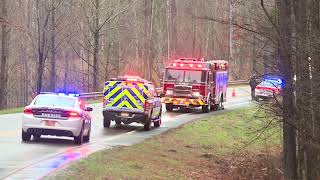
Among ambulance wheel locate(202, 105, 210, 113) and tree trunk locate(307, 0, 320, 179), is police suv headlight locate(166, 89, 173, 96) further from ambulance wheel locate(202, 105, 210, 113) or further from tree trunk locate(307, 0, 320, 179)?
tree trunk locate(307, 0, 320, 179)

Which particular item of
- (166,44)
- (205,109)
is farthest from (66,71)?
(205,109)

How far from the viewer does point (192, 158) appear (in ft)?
63.6

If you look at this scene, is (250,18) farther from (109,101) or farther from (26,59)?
(26,59)

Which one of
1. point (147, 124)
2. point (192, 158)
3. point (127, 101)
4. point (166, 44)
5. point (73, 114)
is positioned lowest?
point (192, 158)

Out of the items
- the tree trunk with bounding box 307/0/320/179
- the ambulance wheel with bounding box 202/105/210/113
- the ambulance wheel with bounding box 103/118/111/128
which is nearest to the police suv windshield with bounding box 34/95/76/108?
the ambulance wheel with bounding box 103/118/111/128

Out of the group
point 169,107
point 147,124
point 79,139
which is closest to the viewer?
point 79,139

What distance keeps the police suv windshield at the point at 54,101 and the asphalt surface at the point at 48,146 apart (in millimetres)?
1210

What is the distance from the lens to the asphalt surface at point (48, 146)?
12758 millimetres

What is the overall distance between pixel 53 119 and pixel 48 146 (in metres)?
0.84

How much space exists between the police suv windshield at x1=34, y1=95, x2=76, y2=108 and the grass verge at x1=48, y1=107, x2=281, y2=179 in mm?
2241

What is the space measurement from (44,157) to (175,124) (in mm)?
13735

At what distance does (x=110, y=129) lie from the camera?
24547 millimetres

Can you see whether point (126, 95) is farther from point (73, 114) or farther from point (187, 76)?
point (187, 76)

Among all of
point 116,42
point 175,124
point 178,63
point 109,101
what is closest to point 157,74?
point 116,42
